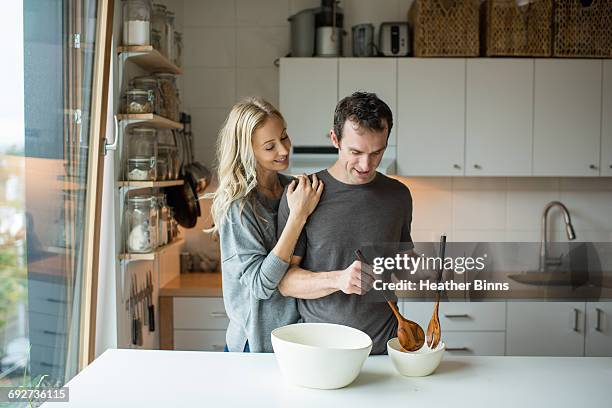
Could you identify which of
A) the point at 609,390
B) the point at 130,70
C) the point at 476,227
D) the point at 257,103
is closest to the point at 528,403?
the point at 609,390

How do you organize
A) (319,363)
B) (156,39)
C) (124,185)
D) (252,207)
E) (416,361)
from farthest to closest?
(156,39)
(124,185)
(252,207)
(416,361)
(319,363)

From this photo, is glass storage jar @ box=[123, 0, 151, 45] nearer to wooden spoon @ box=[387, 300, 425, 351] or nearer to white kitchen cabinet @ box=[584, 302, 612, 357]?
wooden spoon @ box=[387, 300, 425, 351]

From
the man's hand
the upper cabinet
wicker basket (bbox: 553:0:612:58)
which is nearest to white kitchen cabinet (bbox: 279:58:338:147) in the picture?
the upper cabinet

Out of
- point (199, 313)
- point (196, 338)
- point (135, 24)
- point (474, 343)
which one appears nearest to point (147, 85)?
point (135, 24)

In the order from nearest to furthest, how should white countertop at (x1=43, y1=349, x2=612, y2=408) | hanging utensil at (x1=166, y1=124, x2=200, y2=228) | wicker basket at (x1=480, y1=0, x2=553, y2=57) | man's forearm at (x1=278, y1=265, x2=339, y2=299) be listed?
Result: white countertop at (x1=43, y1=349, x2=612, y2=408), man's forearm at (x1=278, y1=265, x2=339, y2=299), hanging utensil at (x1=166, y1=124, x2=200, y2=228), wicker basket at (x1=480, y1=0, x2=553, y2=57)

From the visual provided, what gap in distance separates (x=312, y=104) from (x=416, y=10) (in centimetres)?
74

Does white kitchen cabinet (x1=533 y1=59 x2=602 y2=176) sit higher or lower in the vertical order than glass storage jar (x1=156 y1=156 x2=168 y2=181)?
higher

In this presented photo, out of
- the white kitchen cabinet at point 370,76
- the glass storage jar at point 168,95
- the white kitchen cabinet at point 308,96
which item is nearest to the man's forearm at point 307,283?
the glass storage jar at point 168,95

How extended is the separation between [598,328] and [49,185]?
282cm

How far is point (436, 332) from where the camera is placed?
150cm

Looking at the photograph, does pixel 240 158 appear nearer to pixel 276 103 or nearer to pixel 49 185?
pixel 49 185

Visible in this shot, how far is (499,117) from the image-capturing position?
11.1 ft

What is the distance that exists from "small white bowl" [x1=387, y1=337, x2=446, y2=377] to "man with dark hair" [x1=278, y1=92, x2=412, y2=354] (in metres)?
0.27

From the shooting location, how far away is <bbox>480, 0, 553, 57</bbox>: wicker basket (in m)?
3.27
